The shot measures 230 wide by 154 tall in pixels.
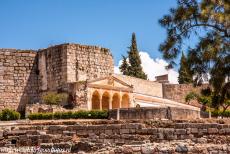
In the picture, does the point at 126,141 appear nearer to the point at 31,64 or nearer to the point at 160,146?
the point at 160,146

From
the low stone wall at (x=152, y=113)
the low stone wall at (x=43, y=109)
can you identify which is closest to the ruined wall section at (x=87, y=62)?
the low stone wall at (x=43, y=109)

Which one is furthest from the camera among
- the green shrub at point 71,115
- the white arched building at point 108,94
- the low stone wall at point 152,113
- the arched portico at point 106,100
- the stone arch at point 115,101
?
the stone arch at point 115,101

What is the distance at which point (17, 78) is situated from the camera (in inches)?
1580

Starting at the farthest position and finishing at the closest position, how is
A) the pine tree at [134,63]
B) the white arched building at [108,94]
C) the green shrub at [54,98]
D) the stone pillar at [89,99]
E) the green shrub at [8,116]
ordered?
1. the pine tree at [134,63]
2. the white arched building at [108,94]
3. the stone pillar at [89,99]
4. the green shrub at [54,98]
5. the green shrub at [8,116]

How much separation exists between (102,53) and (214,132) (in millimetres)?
26453

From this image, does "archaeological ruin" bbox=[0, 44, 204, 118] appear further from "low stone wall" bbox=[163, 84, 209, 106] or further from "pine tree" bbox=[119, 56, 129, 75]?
"pine tree" bbox=[119, 56, 129, 75]

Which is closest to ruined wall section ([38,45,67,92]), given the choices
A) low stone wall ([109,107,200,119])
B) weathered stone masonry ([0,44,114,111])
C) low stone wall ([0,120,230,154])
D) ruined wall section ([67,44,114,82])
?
weathered stone masonry ([0,44,114,111])

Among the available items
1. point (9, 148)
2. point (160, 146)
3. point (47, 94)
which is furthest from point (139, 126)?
point (47, 94)

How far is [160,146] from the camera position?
14.5 metres

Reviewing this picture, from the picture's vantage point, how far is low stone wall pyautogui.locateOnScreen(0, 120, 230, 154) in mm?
14531

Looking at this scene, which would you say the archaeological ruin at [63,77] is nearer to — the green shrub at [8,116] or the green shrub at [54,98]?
the green shrub at [54,98]

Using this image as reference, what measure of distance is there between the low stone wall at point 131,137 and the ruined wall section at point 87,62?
2202cm

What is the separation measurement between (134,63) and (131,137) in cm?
5016

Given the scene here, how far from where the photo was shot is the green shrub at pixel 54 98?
37375 millimetres
